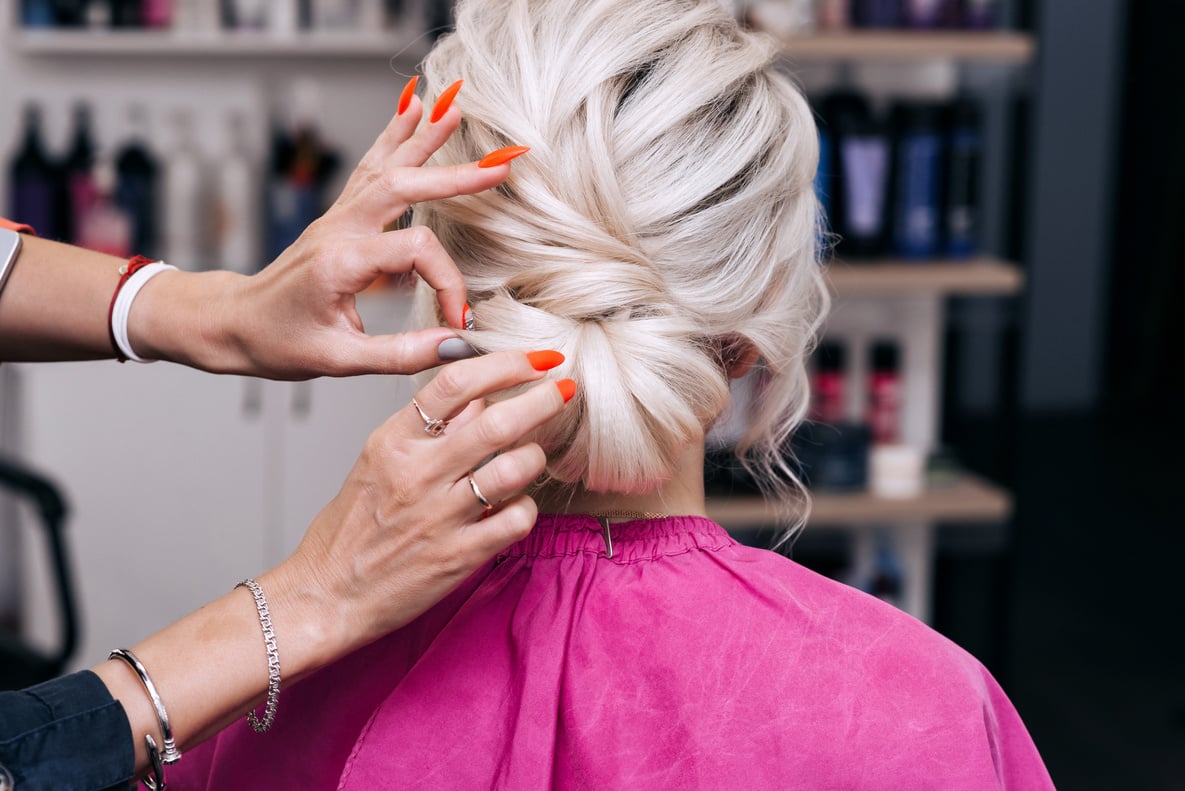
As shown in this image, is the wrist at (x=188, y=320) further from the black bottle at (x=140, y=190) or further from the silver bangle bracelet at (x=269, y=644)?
the black bottle at (x=140, y=190)

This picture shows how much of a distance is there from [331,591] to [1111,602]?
3.27 meters

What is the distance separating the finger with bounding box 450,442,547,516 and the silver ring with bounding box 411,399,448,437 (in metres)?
0.03

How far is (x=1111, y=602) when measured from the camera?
3506 mm

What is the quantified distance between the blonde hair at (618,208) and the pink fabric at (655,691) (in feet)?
0.30

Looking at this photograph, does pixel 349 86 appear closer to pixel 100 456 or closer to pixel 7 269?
pixel 100 456

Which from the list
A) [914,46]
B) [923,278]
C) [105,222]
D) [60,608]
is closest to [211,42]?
[105,222]

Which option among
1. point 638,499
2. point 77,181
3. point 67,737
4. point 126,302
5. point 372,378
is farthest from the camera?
point 77,181

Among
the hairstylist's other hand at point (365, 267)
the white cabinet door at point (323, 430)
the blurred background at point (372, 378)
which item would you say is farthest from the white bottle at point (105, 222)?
the hairstylist's other hand at point (365, 267)

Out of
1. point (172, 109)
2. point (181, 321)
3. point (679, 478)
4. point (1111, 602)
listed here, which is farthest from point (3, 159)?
point (1111, 602)

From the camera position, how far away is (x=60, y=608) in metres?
1.87

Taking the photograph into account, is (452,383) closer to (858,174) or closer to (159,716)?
(159,716)

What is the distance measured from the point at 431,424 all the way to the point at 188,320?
388 millimetres

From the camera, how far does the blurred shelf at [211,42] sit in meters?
2.76

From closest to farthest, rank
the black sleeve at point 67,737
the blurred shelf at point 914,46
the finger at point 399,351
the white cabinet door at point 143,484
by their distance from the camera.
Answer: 1. the black sleeve at point 67,737
2. the finger at point 399,351
3. the blurred shelf at point 914,46
4. the white cabinet door at point 143,484
